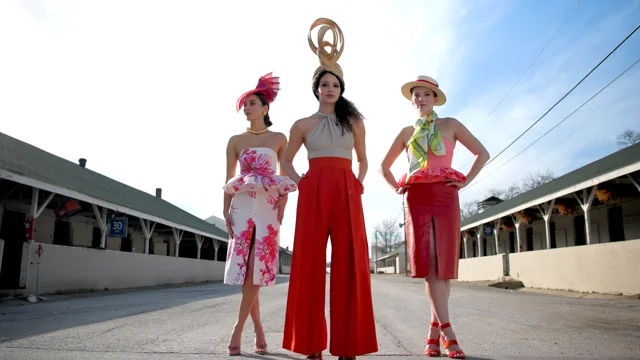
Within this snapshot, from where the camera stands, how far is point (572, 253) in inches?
599

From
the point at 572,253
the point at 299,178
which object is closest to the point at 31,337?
the point at 299,178

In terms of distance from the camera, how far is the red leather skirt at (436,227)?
3.41 metres

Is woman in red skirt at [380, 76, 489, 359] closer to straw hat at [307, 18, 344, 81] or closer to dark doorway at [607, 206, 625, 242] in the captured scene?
straw hat at [307, 18, 344, 81]

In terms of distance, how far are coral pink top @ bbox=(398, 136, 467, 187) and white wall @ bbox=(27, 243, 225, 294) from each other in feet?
36.4

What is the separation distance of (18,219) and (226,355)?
13945mm

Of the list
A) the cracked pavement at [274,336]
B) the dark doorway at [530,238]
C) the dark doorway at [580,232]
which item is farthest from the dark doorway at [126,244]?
the dark doorway at [530,238]

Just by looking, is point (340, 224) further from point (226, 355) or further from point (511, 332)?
point (511, 332)

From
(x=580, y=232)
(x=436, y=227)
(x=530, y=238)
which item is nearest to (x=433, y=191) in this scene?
(x=436, y=227)

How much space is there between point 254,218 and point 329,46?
1372 millimetres

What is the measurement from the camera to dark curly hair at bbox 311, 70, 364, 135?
3092mm

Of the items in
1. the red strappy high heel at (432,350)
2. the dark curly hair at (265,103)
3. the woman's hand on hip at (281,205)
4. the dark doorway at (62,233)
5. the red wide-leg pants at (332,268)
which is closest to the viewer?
the red wide-leg pants at (332,268)

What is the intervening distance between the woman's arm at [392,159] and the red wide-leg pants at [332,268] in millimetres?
823

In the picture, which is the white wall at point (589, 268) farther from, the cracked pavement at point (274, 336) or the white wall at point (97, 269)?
the white wall at point (97, 269)

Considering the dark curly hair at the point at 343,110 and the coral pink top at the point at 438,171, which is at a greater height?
the dark curly hair at the point at 343,110
